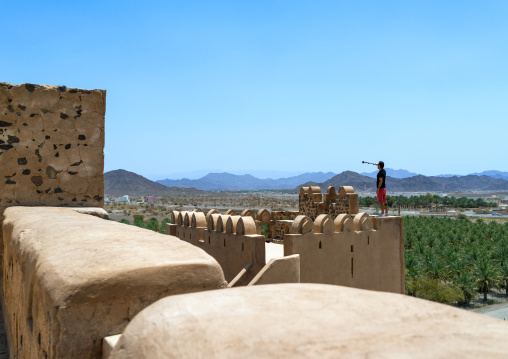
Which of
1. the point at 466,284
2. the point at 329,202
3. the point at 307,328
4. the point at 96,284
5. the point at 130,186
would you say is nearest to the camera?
the point at 307,328

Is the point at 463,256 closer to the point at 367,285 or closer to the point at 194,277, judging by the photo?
the point at 367,285

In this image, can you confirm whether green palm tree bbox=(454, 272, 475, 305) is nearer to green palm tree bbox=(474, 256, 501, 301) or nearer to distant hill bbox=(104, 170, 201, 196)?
green palm tree bbox=(474, 256, 501, 301)

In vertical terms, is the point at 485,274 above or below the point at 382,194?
below

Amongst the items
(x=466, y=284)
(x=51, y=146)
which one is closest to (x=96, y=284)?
(x=51, y=146)

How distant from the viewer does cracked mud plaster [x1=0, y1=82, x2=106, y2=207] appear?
518cm

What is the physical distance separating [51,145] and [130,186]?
171m

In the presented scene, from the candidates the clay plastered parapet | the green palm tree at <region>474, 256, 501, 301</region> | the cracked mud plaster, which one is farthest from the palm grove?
the clay plastered parapet

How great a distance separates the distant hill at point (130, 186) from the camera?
543 ft

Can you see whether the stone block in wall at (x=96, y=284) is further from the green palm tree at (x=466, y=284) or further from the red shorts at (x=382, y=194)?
the green palm tree at (x=466, y=284)

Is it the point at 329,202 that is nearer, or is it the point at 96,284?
the point at 96,284

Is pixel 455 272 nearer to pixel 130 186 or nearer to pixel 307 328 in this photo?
pixel 307 328

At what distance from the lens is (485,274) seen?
78.4ft

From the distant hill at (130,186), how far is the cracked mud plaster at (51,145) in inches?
6238

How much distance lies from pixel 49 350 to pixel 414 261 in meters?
23.7
